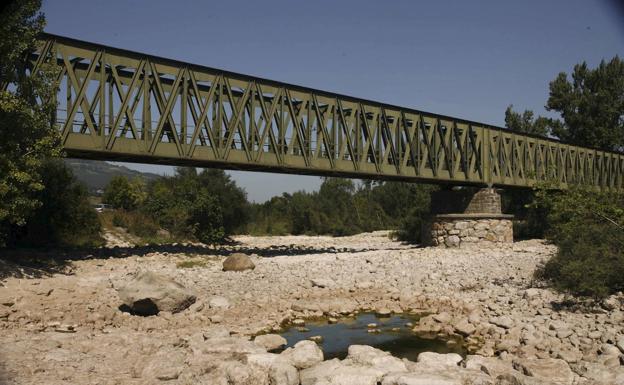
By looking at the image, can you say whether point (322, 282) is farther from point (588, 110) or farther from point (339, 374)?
point (588, 110)

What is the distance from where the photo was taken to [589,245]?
15500 millimetres

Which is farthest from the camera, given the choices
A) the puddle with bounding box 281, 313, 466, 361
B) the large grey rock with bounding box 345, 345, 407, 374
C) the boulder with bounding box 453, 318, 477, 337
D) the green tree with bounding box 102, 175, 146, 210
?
the green tree with bounding box 102, 175, 146, 210

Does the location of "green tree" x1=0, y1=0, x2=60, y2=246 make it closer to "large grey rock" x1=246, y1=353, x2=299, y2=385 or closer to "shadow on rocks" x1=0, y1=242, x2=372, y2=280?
"shadow on rocks" x1=0, y1=242, x2=372, y2=280

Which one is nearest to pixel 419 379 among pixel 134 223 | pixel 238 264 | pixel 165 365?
pixel 165 365

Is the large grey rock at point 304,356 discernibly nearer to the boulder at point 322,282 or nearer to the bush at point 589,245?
the bush at point 589,245

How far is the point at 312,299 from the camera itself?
A: 55.5 ft

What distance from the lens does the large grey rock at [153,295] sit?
45.3ft

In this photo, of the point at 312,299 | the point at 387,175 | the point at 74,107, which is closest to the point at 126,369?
the point at 312,299

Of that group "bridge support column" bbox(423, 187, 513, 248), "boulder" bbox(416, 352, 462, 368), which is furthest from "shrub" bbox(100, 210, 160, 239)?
"boulder" bbox(416, 352, 462, 368)

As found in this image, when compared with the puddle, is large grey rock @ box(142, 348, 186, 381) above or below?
below

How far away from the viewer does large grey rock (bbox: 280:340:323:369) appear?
32.6 ft

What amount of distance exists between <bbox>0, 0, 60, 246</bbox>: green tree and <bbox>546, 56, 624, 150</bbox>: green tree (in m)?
48.3

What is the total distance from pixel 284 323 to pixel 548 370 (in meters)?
7.07

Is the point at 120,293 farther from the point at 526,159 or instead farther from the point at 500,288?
→ the point at 526,159
